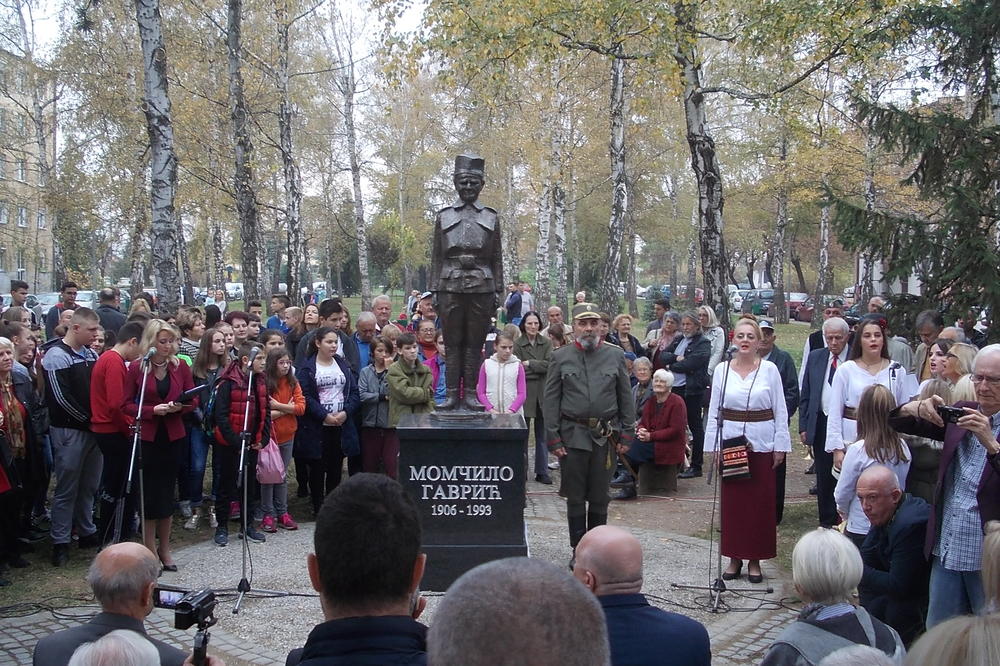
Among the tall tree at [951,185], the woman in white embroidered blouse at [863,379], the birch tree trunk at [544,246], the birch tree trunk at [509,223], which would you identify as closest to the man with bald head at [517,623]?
the woman in white embroidered blouse at [863,379]

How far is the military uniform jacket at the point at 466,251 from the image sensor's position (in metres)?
7.45

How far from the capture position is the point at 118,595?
324 centimetres

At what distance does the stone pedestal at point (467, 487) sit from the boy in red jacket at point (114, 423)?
2182mm

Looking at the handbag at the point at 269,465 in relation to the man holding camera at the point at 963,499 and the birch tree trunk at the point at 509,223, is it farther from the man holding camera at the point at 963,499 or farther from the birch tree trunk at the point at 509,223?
the birch tree trunk at the point at 509,223

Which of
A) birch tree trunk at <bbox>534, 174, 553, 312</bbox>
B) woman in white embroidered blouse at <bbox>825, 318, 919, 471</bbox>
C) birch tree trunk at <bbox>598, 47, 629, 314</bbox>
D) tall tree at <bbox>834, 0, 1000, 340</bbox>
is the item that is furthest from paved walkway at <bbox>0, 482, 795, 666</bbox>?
birch tree trunk at <bbox>534, 174, 553, 312</bbox>

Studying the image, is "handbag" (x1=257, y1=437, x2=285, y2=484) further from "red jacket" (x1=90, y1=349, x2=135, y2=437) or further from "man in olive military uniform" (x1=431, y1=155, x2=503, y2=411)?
"man in olive military uniform" (x1=431, y1=155, x2=503, y2=411)

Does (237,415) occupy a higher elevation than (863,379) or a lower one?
lower

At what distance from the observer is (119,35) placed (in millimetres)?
24578

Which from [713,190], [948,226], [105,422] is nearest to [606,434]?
[105,422]

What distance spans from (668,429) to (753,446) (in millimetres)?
2832

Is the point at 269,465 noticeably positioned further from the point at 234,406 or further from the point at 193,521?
the point at 193,521

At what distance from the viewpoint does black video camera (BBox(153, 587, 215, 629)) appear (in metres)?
2.65

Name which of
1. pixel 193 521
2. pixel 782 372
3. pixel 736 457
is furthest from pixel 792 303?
pixel 193 521

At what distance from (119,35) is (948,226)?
22969 millimetres
